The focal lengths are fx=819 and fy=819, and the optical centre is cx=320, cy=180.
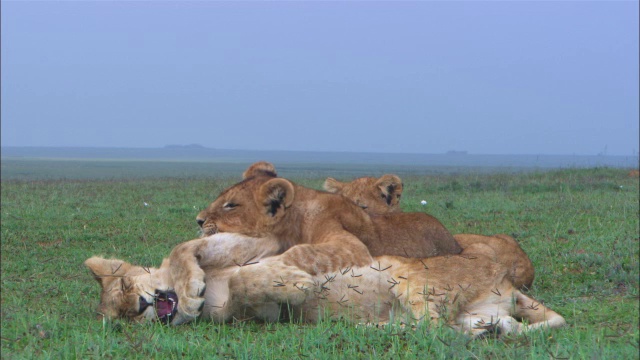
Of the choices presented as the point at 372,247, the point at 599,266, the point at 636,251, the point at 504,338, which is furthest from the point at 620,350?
the point at 636,251

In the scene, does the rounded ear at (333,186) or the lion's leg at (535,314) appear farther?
the rounded ear at (333,186)

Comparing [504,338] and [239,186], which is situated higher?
[239,186]

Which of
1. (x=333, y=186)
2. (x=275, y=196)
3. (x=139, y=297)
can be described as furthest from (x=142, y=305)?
(x=333, y=186)

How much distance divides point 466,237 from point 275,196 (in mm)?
1549

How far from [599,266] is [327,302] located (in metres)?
2.88

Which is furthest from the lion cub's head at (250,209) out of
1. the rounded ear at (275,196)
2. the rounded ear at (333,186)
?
the rounded ear at (333,186)

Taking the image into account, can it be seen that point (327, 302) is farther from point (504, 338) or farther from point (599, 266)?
point (599, 266)

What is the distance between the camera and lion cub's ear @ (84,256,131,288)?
4445 mm

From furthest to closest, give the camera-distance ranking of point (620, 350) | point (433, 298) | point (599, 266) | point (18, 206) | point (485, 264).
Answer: point (18, 206)
point (599, 266)
point (485, 264)
point (433, 298)
point (620, 350)

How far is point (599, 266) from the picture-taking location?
619cm

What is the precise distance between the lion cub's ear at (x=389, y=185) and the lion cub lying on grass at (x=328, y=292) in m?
2.24

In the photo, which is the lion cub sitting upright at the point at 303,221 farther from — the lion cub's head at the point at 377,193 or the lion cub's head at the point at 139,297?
the lion cub's head at the point at 377,193

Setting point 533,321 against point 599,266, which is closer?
point 533,321

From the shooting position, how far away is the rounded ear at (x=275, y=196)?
15.6 ft
